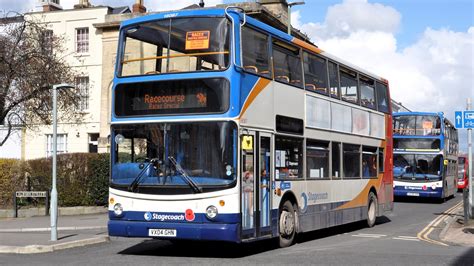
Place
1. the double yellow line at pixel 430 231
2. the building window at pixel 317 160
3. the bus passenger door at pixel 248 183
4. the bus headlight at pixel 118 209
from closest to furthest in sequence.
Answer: the bus passenger door at pixel 248 183 → the bus headlight at pixel 118 209 → the building window at pixel 317 160 → the double yellow line at pixel 430 231

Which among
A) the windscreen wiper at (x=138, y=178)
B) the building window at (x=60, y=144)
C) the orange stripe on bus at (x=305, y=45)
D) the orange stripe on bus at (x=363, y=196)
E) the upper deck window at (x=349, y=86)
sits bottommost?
the orange stripe on bus at (x=363, y=196)

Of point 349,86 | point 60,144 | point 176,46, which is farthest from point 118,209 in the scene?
point 60,144

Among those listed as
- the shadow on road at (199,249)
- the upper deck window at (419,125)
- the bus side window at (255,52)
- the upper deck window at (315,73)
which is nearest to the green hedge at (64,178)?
the shadow on road at (199,249)

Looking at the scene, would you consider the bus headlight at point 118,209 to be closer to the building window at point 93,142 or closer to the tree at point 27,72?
the tree at point 27,72

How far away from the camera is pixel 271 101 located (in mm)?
12180

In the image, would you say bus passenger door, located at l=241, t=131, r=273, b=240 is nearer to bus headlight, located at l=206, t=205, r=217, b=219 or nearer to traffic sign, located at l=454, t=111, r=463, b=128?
bus headlight, located at l=206, t=205, r=217, b=219

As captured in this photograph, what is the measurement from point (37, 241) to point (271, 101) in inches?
247

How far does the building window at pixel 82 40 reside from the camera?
132ft

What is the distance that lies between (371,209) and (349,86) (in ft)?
13.7

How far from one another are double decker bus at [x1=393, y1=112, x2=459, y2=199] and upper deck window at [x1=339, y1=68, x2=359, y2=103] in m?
14.2

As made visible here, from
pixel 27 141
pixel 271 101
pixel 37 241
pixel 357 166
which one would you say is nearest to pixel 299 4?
pixel 357 166

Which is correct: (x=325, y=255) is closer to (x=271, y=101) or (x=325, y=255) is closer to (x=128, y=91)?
(x=271, y=101)

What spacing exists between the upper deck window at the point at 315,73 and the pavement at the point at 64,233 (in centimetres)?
485

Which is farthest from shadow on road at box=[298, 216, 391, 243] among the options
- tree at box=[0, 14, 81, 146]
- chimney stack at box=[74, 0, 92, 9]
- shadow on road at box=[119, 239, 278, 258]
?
chimney stack at box=[74, 0, 92, 9]
